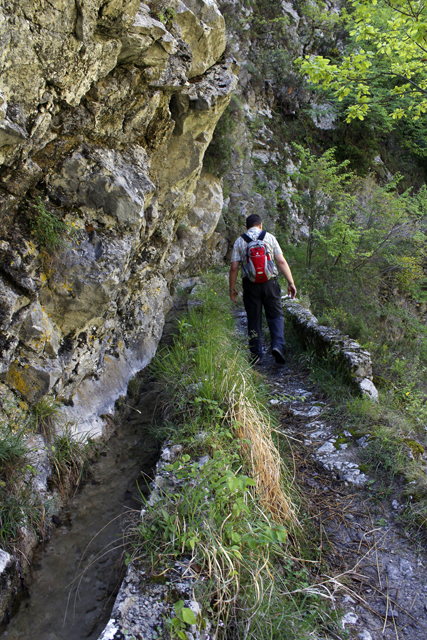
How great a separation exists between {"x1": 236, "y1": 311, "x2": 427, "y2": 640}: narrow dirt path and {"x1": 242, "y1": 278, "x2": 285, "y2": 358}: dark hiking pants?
4.55ft

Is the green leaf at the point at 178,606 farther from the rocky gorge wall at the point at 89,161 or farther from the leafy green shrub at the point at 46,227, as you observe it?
the leafy green shrub at the point at 46,227

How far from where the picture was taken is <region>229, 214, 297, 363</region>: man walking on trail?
17.2 feet

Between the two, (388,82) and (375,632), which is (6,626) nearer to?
(375,632)

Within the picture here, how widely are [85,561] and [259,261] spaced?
154 inches

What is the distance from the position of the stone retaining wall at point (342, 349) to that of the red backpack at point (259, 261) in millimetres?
1113

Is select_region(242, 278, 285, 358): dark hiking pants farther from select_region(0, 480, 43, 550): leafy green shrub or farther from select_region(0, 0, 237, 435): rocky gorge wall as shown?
select_region(0, 480, 43, 550): leafy green shrub

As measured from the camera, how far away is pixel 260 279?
17.3 feet

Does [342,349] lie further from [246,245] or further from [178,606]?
[178,606]

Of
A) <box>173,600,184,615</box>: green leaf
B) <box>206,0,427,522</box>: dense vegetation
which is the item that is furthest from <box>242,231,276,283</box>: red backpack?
<box>173,600,184,615</box>: green leaf

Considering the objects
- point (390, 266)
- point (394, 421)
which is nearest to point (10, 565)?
point (394, 421)

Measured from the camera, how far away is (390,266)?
9203 mm

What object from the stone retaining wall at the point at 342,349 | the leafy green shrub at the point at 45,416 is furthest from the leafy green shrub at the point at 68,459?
the stone retaining wall at the point at 342,349

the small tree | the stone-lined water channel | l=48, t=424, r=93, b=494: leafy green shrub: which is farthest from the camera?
the small tree

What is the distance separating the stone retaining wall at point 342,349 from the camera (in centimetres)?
443
